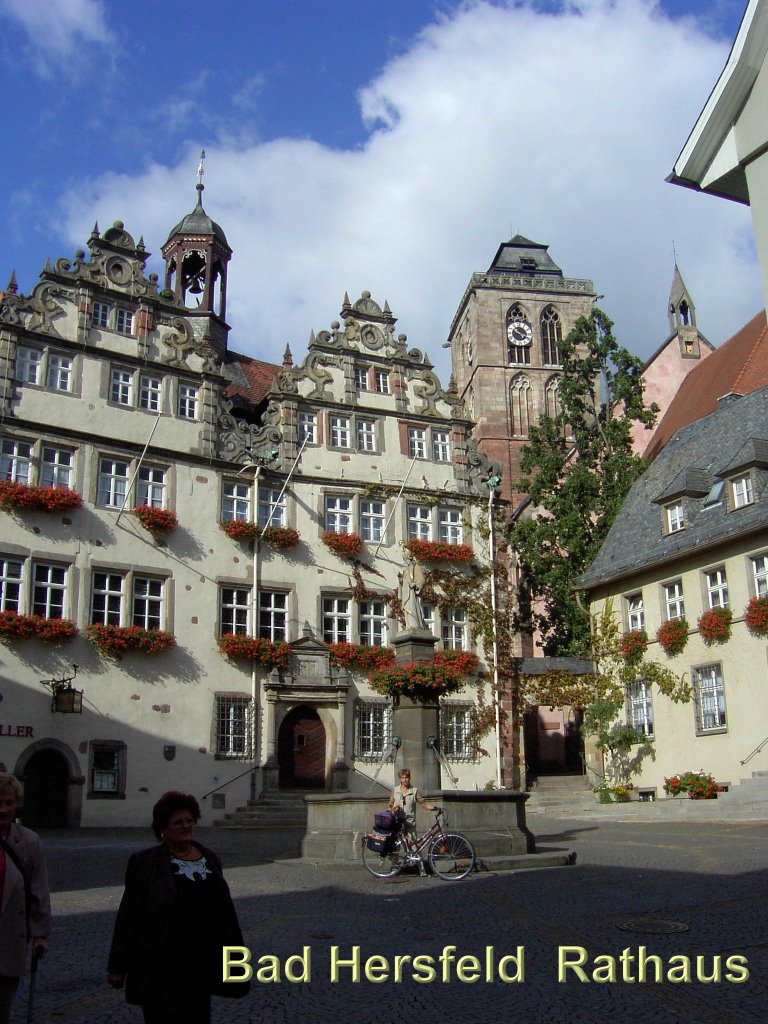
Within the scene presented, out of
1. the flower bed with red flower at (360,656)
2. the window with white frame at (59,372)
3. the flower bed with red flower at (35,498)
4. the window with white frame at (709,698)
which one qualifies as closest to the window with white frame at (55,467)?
the flower bed with red flower at (35,498)

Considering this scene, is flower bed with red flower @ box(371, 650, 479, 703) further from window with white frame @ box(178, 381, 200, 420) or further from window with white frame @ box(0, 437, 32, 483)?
window with white frame @ box(178, 381, 200, 420)

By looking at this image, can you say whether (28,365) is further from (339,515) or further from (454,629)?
(454,629)

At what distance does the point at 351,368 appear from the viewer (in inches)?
1138

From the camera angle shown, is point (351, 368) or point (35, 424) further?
point (351, 368)

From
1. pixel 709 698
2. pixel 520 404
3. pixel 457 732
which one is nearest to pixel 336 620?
pixel 457 732

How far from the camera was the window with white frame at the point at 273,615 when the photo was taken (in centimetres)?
2559

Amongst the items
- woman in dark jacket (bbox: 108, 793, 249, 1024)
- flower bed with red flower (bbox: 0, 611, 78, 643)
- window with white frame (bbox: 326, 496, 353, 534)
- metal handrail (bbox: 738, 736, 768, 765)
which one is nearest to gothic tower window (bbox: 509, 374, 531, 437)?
window with white frame (bbox: 326, 496, 353, 534)

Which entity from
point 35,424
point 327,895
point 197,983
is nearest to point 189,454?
point 35,424

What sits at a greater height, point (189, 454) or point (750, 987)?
point (189, 454)

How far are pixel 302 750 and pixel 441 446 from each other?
9.75m

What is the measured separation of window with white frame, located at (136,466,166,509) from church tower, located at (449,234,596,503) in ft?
107

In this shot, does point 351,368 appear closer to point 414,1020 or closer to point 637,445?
point 637,445

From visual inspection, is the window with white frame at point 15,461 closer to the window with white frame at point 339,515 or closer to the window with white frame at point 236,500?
the window with white frame at point 236,500

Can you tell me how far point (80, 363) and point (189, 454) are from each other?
3.37 metres
